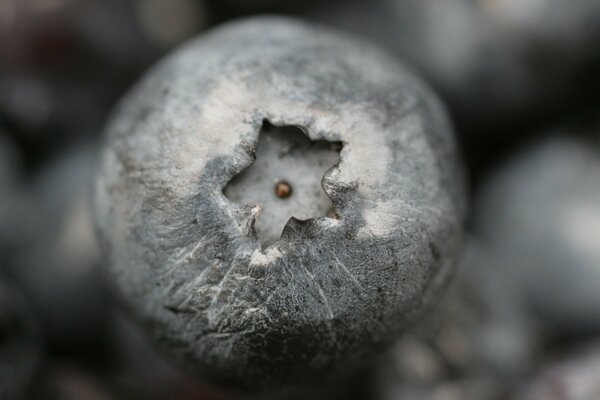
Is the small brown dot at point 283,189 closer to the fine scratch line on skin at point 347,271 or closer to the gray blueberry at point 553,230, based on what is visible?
the fine scratch line on skin at point 347,271

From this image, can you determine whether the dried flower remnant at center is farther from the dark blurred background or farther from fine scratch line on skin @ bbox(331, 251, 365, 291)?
the dark blurred background

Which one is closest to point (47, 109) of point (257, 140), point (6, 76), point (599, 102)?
point (6, 76)

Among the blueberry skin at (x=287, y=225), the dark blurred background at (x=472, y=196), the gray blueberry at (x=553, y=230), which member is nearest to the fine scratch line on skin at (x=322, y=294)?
the blueberry skin at (x=287, y=225)

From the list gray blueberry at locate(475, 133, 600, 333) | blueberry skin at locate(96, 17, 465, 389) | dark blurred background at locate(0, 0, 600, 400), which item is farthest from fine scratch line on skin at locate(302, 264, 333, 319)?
gray blueberry at locate(475, 133, 600, 333)

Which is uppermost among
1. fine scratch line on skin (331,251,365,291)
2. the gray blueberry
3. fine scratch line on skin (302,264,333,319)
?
the gray blueberry

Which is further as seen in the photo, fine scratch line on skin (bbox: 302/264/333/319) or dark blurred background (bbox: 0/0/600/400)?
dark blurred background (bbox: 0/0/600/400)
